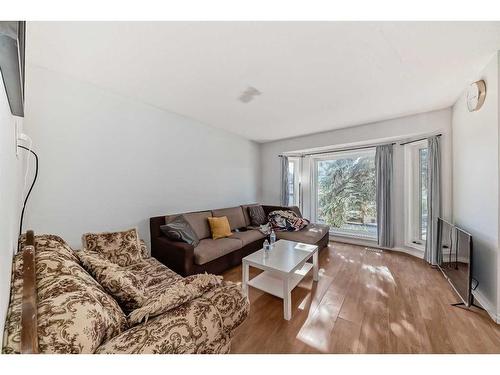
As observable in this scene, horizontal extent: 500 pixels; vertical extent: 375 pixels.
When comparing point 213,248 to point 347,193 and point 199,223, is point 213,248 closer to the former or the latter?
point 199,223

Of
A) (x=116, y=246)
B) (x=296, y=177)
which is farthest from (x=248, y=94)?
(x=296, y=177)

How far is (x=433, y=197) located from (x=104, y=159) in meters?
4.48

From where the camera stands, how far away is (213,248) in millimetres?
2404

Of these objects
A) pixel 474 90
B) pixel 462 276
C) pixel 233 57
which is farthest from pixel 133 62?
pixel 462 276

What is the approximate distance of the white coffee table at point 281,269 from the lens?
5.61 ft

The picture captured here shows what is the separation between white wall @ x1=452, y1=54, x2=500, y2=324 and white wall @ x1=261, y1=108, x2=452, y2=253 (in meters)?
0.37

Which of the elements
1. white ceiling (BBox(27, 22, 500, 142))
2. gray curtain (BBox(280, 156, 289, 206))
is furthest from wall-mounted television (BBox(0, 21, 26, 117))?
gray curtain (BBox(280, 156, 289, 206))

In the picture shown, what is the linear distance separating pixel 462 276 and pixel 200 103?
358cm

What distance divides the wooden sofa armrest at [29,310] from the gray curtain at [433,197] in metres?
3.97

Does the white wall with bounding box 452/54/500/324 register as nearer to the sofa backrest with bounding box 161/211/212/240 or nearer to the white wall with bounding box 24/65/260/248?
the sofa backrest with bounding box 161/211/212/240

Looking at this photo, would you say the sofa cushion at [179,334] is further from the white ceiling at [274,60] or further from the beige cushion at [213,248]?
the white ceiling at [274,60]
